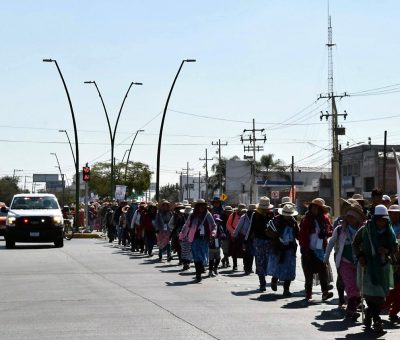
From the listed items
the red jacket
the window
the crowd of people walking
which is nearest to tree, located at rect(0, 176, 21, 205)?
the window

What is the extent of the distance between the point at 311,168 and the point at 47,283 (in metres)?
140

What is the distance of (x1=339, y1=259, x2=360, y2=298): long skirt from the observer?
46.1 feet

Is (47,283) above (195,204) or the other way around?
the other way around

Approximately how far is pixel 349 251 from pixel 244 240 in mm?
8769

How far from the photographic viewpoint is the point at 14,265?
26.5 meters

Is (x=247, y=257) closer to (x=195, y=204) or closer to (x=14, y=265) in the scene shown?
(x=195, y=204)

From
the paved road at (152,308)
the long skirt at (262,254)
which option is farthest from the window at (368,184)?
the long skirt at (262,254)

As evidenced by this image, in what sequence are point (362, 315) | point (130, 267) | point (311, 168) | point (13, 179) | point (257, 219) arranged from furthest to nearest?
point (13, 179), point (311, 168), point (130, 267), point (257, 219), point (362, 315)

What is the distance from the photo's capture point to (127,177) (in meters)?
122

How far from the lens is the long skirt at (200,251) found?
2147 cm

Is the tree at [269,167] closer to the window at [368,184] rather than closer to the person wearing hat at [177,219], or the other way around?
the window at [368,184]

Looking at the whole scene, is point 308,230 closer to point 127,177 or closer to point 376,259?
point 376,259

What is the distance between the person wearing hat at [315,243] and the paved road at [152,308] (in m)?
0.41

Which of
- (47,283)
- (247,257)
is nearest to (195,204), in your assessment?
(247,257)
